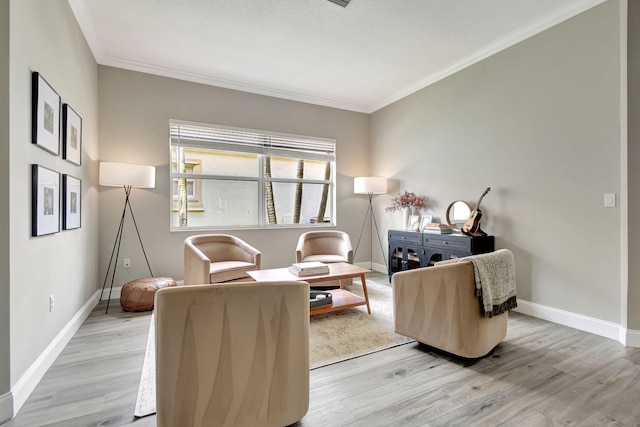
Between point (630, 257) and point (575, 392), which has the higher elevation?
point (630, 257)

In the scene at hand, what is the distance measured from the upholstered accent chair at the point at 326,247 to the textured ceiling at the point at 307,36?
7.20ft

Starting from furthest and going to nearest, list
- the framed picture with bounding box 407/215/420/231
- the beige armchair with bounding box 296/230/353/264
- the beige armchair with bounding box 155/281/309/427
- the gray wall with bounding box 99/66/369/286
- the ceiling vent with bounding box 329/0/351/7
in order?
the framed picture with bounding box 407/215/420/231 → the beige armchair with bounding box 296/230/353/264 → the gray wall with bounding box 99/66/369/286 → the ceiling vent with bounding box 329/0/351/7 → the beige armchair with bounding box 155/281/309/427

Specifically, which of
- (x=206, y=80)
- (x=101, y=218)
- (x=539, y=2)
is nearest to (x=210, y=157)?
(x=206, y=80)

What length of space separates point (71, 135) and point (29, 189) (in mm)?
980

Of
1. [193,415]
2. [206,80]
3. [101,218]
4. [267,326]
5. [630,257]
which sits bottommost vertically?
[193,415]

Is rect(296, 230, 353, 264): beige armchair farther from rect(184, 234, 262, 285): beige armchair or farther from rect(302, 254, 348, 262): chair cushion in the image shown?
rect(184, 234, 262, 285): beige armchair

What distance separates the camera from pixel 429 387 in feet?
5.99

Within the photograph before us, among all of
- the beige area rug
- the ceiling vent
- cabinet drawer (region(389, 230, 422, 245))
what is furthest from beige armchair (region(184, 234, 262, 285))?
the ceiling vent

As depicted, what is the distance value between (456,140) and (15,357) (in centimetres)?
438

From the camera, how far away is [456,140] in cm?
385

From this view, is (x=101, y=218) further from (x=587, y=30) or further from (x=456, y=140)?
(x=587, y=30)

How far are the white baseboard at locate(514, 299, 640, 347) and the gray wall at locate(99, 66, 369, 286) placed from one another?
310 cm

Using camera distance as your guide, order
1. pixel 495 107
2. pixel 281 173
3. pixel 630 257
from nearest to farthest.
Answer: pixel 630 257
pixel 495 107
pixel 281 173
